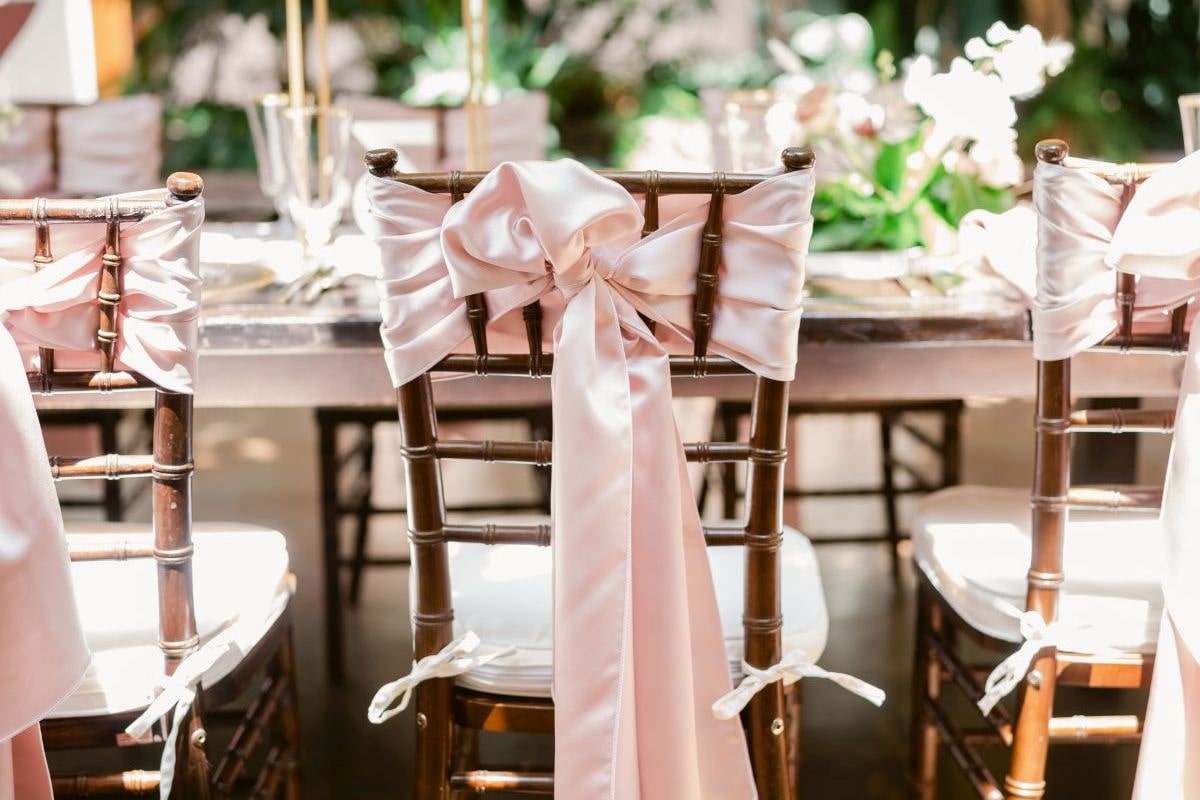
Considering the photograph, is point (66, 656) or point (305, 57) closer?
point (66, 656)

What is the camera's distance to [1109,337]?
1141 mm

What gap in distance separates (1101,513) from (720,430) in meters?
Result: 0.92

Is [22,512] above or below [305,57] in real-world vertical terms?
below

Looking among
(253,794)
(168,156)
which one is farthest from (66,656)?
(168,156)

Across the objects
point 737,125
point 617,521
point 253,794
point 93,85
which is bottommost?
point 253,794

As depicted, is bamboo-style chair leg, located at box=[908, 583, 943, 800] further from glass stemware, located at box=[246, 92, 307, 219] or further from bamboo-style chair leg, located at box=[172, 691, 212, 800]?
glass stemware, located at box=[246, 92, 307, 219]

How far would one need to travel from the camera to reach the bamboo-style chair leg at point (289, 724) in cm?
146

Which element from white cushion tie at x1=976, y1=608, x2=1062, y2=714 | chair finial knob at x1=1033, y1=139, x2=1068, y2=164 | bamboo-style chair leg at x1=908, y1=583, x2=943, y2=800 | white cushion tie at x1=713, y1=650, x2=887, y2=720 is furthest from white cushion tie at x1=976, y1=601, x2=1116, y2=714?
chair finial knob at x1=1033, y1=139, x2=1068, y2=164

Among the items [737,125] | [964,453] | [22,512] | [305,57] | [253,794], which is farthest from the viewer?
[305,57]

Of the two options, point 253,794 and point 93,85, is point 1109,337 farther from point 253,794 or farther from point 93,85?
point 93,85

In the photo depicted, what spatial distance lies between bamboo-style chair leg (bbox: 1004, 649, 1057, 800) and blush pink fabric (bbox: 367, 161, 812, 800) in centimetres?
34

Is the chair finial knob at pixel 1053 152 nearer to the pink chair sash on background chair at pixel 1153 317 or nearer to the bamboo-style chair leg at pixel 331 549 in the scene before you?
the pink chair sash on background chair at pixel 1153 317

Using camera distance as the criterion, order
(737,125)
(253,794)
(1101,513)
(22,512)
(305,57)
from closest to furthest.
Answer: (22,512) < (253,794) < (1101,513) < (737,125) < (305,57)

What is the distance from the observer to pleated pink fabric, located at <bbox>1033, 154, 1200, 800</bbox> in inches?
41.4
